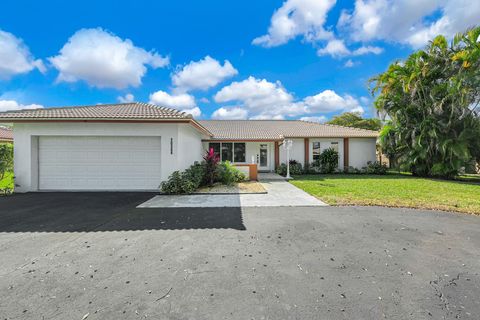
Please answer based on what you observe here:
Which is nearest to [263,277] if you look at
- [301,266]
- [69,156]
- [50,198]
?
[301,266]

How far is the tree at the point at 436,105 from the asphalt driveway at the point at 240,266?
1024cm

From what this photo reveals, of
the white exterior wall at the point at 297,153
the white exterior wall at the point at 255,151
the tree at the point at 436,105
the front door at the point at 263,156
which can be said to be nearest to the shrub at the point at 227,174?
the white exterior wall at the point at 255,151

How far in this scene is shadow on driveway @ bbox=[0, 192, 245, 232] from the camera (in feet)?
15.7

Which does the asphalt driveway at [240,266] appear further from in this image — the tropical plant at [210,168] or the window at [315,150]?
the window at [315,150]

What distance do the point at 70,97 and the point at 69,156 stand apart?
1057 centimetres

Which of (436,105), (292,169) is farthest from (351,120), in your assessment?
(292,169)

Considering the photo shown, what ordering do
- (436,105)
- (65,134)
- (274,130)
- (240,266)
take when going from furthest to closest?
1. (274,130)
2. (436,105)
3. (65,134)
4. (240,266)

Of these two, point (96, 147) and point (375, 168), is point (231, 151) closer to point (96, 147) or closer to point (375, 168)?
point (96, 147)

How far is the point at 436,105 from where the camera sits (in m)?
12.7

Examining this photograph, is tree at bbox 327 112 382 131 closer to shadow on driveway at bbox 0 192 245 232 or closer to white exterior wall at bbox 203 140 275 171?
white exterior wall at bbox 203 140 275 171

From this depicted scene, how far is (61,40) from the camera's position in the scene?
34.4 feet

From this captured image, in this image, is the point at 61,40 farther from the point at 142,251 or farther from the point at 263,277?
the point at 263,277

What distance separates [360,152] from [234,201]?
45.9 ft

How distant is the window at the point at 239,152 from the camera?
16859mm
